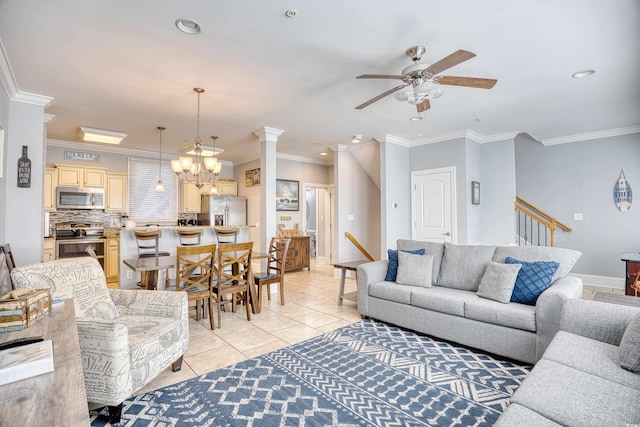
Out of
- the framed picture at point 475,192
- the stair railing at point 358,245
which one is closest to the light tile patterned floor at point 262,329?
the stair railing at point 358,245

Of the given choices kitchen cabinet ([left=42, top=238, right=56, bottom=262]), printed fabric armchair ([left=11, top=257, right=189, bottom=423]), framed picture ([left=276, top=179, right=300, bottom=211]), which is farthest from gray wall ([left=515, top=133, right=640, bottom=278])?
kitchen cabinet ([left=42, top=238, right=56, bottom=262])

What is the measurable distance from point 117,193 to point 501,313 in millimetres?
6830

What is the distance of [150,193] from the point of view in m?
6.95

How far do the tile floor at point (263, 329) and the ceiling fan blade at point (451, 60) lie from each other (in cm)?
271

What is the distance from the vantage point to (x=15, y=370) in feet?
3.31

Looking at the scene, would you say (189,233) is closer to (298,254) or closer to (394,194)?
(298,254)

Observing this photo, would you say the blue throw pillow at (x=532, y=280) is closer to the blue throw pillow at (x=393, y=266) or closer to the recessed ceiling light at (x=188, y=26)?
the blue throw pillow at (x=393, y=266)

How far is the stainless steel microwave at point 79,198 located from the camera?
5.77 m

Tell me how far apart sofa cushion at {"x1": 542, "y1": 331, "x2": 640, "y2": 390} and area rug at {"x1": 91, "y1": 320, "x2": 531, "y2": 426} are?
54 centimetres

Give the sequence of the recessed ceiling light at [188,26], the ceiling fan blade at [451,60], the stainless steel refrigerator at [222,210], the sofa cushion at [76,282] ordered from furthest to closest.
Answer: the stainless steel refrigerator at [222,210]
the recessed ceiling light at [188,26]
the ceiling fan blade at [451,60]
the sofa cushion at [76,282]

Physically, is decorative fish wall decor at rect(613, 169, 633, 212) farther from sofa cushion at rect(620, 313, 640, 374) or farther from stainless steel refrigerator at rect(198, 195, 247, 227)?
stainless steel refrigerator at rect(198, 195, 247, 227)

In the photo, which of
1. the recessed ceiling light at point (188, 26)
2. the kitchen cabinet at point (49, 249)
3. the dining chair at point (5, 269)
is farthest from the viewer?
the kitchen cabinet at point (49, 249)

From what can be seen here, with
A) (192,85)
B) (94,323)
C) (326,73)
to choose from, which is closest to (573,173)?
(326,73)

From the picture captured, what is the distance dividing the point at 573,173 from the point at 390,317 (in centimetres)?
496
